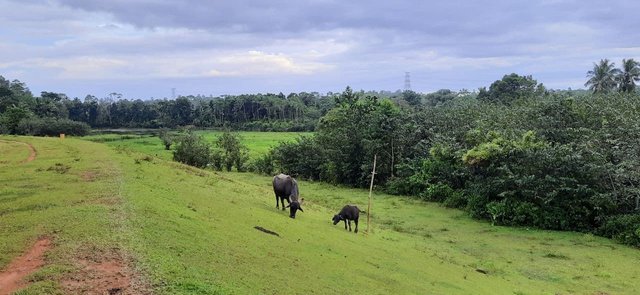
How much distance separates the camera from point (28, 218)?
1260cm

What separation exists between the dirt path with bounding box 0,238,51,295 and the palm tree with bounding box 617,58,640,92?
77352 millimetres

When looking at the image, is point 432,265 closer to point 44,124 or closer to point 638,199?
point 638,199

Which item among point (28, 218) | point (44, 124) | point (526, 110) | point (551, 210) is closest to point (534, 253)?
point (551, 210)

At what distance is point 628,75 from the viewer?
2795 inches

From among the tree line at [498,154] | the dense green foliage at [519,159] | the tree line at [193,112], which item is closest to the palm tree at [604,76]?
the tree line at [498,154]

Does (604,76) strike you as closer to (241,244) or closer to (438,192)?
(438,192)

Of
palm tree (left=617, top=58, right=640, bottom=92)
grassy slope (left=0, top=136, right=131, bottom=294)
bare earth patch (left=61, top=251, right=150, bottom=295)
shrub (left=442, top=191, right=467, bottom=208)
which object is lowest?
shrub (left=442, top=191, right=467, bottom=208)

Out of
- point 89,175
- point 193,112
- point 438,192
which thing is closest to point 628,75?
point 438,192

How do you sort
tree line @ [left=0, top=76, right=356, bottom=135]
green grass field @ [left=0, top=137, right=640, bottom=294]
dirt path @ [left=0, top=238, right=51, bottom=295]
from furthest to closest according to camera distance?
tree line @ [left=0, top=76, right=356, bottom=135]
green grass field @ [left=0, top=137, right=640, bottom=294]
dirt path @ [left=0, top=238, right=51, bottom=295]

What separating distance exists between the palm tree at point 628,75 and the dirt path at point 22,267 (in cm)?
7735

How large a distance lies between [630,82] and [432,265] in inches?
2707

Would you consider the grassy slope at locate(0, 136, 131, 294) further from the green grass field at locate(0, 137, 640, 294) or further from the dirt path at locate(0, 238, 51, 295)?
the dirt path at locate(0, 238, 51, 295)

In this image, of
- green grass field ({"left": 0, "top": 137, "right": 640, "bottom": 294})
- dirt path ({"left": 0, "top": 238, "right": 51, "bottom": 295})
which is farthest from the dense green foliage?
dirt path ({"left": 0, "top": 238, "right": 51, "bottom": 295})

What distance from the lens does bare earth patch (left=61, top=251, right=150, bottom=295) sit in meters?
8.64
